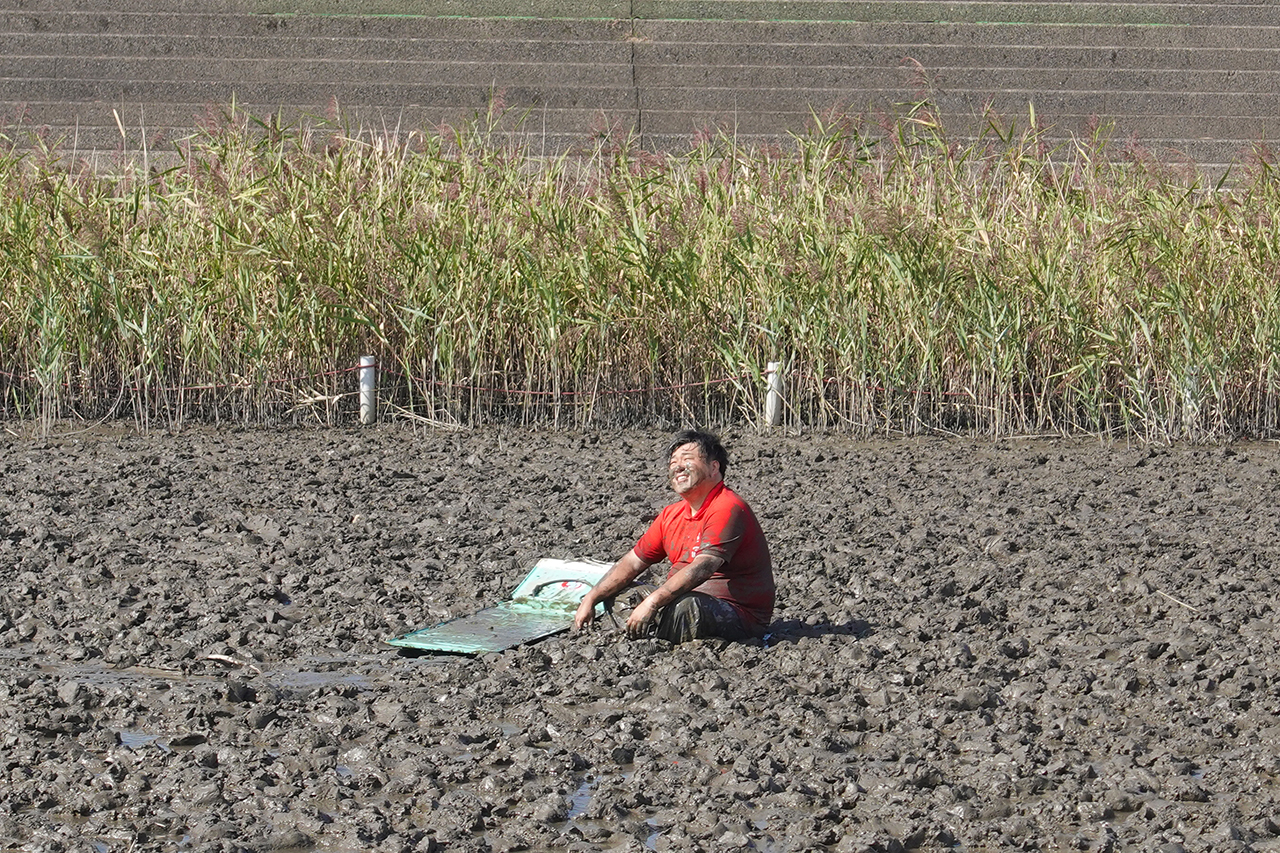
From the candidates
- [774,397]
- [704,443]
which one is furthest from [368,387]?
[704,443]

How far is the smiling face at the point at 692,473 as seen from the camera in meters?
4.48

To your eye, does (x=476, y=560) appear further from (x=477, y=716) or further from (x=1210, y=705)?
(x=1210, y=705)

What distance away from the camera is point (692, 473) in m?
4.48

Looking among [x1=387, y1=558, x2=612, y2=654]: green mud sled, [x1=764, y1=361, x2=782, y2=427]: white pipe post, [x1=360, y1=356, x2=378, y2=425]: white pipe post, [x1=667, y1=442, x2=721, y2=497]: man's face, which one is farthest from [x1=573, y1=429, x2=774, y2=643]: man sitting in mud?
[x1=360, y1=356, x2=378, y2=425]: white pipe post

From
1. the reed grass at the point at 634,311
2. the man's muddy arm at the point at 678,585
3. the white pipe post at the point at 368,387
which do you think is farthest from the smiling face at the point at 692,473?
the white pipe post at the point at 368,387

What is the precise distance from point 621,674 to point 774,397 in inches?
150

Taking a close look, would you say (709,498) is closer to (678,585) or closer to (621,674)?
(678,585)

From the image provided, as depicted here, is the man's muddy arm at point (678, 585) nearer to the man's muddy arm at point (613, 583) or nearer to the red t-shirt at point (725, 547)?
the red t-shirt at point (725, 547)

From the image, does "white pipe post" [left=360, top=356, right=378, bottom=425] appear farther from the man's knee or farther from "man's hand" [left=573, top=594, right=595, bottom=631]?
the man's knee

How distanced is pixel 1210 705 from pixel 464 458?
4.07 m

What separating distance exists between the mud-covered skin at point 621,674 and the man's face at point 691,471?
0.47 meters

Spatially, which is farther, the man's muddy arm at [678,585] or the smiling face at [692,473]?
the smiling face at [692,473]

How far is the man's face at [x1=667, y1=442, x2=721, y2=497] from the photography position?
448 centimetres

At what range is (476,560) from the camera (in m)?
5.48
